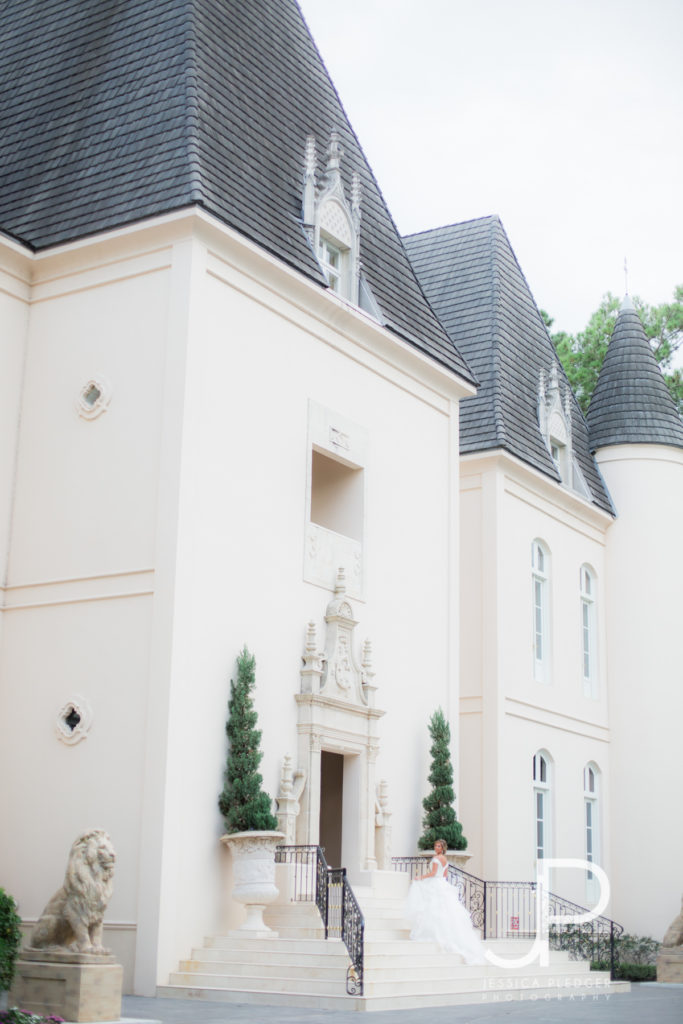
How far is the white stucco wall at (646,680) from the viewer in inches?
1037

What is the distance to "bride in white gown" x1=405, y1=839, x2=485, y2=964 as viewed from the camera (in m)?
16.3

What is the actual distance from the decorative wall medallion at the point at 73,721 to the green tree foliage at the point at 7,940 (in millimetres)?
3471

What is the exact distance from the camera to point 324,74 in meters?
23.1

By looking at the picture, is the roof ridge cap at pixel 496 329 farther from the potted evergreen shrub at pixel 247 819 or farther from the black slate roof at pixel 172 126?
the potted evergreen shrub at pixel 247 819

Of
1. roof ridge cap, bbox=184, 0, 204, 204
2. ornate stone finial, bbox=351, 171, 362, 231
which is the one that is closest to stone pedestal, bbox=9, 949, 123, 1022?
roof ridge cap, bbox=184, 0, 204, 204

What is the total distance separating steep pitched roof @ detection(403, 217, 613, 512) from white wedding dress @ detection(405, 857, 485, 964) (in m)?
10.0

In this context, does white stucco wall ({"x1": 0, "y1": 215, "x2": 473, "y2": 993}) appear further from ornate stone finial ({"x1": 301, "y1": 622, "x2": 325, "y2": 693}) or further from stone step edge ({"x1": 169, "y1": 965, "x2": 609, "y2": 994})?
stone step edge ({"x1": 169, "y1": 965, "x2": 609, "y2": 994})

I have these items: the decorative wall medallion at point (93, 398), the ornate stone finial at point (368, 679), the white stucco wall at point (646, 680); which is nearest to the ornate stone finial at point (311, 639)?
the ornate stone finial at point (368, 679)

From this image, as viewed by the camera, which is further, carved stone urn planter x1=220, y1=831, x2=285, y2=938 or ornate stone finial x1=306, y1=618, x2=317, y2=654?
ornate stone finial x1=306, y1=618, x2=317, y2=654

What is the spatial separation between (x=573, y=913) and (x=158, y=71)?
52.8 feet

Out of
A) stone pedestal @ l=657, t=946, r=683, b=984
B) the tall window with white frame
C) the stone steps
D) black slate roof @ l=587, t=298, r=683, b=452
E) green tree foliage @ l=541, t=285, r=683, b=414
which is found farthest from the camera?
green tree foliage @ l=541, t=285, r=683, b=414

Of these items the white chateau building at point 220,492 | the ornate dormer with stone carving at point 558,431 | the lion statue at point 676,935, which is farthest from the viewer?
the ornate dormer with stone carving at point 558,431

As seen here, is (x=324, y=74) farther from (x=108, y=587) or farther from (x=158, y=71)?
(x=108, y=587)

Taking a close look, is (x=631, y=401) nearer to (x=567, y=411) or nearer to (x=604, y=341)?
(x=567, y=411)
